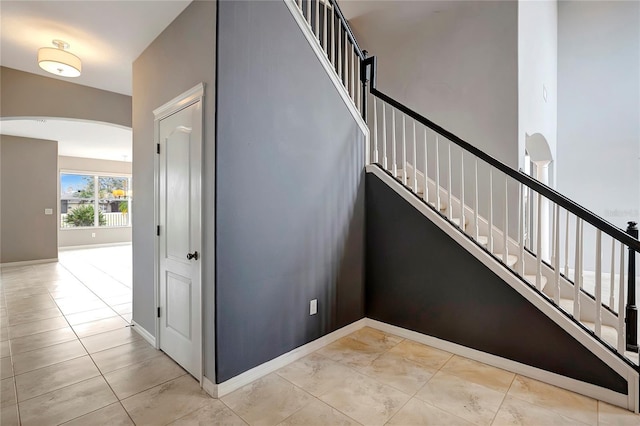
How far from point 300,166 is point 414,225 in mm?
1230

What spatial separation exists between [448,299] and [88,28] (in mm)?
3943

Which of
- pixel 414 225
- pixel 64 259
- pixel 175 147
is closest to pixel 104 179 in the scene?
pixel 64 259

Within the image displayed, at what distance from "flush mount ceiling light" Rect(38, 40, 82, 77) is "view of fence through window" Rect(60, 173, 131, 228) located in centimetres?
766

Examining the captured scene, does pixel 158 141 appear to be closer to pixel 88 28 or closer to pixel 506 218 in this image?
A: pixel 88 28

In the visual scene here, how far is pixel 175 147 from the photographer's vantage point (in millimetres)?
2521

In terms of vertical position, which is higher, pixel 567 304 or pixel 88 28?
pixel 88 28

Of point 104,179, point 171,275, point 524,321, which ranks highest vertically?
point 104,179

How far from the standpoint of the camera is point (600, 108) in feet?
18.4

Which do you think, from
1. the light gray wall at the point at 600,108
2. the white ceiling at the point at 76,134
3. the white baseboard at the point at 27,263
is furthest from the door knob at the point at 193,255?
the white baseboard at the point at 27,263

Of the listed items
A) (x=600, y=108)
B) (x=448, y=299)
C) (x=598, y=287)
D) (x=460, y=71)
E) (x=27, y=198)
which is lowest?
(x=448, y=299)

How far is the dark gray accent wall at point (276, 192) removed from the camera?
6.89 ft

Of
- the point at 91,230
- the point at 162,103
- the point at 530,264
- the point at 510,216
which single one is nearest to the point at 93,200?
the point at 91,230

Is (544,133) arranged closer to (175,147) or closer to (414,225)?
(414,225)

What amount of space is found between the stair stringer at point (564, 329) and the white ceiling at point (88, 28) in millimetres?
2806
